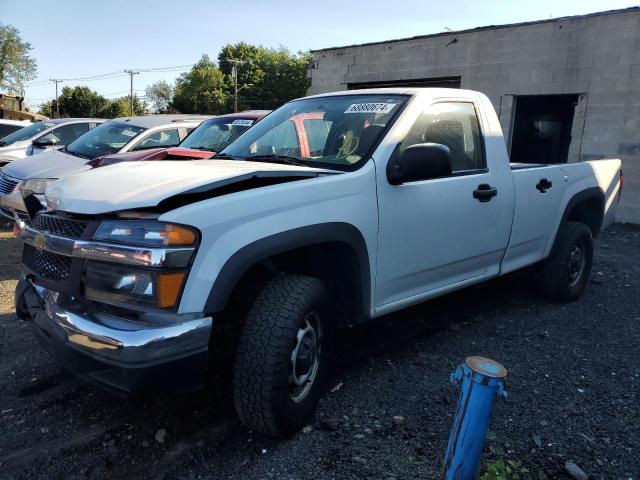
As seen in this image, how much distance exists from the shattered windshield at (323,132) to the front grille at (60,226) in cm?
133

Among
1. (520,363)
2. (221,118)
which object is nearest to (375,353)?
(520,363)

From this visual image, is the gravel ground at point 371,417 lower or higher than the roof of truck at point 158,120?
lower

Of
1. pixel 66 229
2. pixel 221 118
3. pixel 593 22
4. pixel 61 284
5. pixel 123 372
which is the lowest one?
pixel 123 372

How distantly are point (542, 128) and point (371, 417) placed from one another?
34.6 ft

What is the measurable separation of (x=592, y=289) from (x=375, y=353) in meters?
3.18

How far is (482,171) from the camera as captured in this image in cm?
375

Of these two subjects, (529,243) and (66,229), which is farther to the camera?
(529,243)

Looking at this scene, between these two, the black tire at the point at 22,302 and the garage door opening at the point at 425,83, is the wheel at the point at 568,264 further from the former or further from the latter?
the garage door opening at the point at 425,83

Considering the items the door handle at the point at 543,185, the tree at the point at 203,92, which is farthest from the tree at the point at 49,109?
the door handle at the point at 543,185

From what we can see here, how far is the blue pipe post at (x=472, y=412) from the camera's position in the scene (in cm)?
197

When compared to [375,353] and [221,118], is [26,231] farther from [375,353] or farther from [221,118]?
[221,118]

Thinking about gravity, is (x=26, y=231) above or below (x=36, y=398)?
above

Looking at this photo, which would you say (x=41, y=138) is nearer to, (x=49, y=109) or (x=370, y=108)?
(x=370, y=108)

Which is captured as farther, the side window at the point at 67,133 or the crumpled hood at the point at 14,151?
the side window at the point at 67,133
